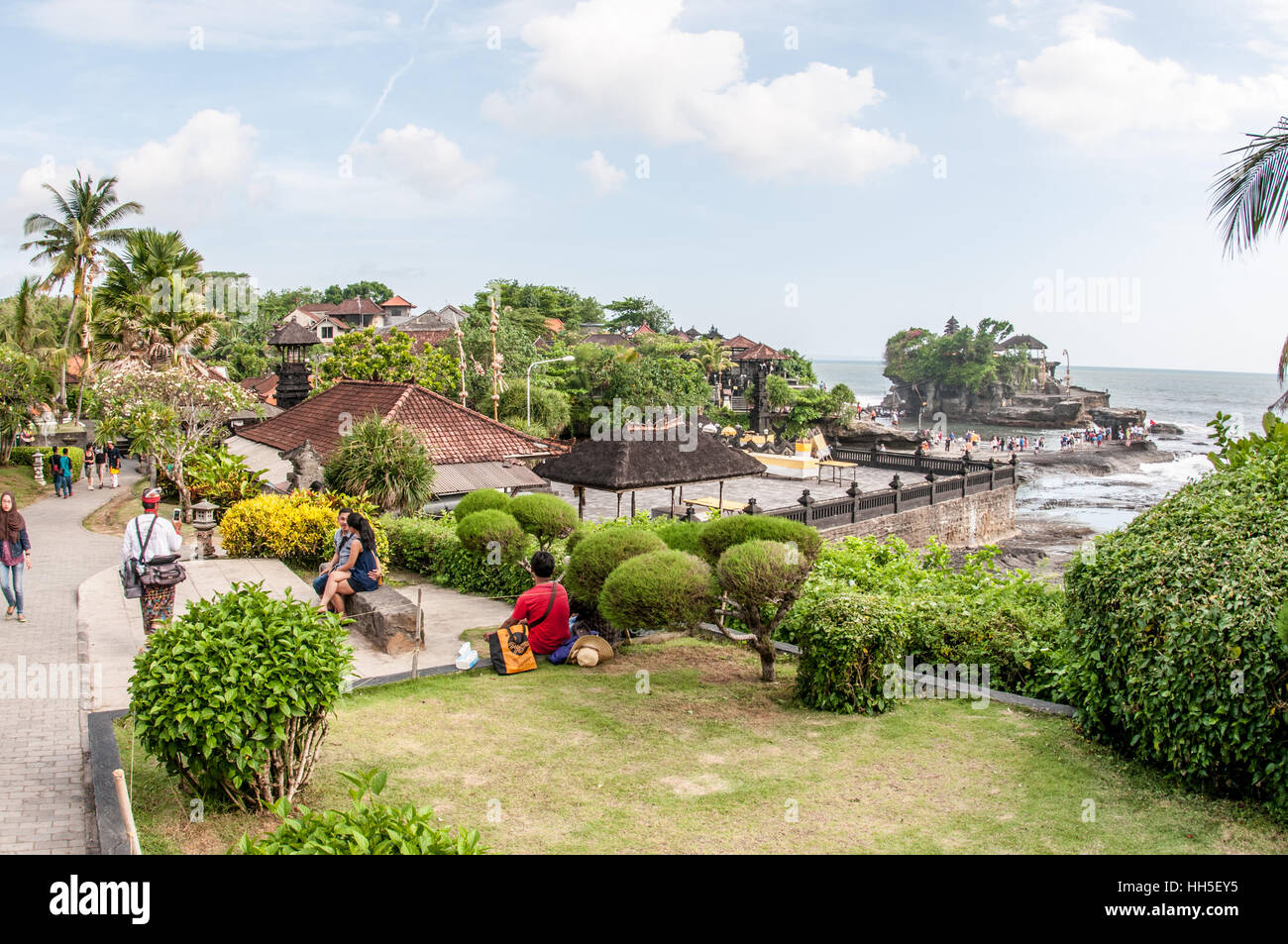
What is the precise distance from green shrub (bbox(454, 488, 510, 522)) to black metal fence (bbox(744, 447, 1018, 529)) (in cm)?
803

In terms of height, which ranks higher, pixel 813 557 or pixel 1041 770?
pixel 813 557

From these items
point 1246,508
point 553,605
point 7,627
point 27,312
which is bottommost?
point 7,627

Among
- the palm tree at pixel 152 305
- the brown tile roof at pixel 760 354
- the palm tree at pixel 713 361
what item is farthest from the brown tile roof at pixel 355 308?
the palm tree at pixel 152 305

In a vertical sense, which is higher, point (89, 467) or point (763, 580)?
point (763, 580)

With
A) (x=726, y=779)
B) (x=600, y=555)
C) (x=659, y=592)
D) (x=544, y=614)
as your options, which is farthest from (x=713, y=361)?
(x=726, y=779)

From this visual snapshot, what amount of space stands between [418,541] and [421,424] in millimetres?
4914

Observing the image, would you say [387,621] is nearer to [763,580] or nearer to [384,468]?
[763,580]

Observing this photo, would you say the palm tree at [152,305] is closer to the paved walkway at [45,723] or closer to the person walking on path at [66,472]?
the person walking on path at [66,472]

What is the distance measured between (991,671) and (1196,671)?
10.1ft

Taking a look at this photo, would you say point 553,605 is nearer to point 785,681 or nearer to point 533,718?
point 533,718

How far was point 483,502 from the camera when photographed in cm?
1476

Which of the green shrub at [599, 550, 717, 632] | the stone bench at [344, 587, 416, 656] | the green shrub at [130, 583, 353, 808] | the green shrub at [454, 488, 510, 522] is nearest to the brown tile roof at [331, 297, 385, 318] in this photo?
the green shrub at [454, 488, 510, 522]

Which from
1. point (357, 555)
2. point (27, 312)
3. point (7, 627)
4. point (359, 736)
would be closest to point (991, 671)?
point (359, 736)

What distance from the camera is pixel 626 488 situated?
1794 centimetres
